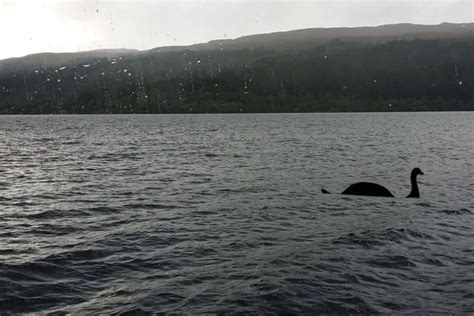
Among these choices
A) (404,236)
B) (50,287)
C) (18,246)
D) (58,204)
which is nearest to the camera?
(50,287)

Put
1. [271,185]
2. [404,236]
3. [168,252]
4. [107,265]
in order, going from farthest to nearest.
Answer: [271,185] → [404,236] → [168,252] → [107,265]

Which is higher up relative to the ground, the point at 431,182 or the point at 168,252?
the point at 168,252

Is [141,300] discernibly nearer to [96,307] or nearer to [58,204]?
[96,307]

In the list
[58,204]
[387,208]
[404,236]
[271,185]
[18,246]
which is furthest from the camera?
[271,185]

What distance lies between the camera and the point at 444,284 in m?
11.6

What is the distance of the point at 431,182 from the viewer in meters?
31.1

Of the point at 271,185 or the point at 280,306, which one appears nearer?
the point at 280,306

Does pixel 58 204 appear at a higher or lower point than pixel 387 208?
higher

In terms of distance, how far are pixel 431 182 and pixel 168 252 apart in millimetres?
22778

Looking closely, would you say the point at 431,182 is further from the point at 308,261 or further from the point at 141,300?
the point at 141,300

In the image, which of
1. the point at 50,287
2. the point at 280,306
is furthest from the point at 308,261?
the point at 50,287

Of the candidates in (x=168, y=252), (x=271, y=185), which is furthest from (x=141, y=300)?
(x=271, y=185)

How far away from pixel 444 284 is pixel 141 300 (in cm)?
757

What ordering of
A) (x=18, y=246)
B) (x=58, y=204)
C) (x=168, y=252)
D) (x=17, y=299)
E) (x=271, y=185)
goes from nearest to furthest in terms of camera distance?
(x=17, y=299), (x=168, y=252), (x=18, y=246), (x=58, y=204), (x=271, y=185)
